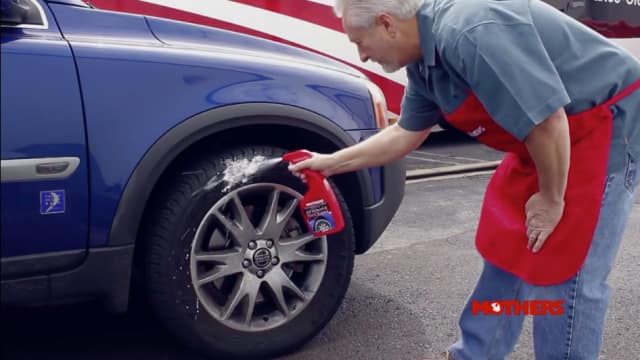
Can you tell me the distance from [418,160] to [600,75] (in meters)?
5.82

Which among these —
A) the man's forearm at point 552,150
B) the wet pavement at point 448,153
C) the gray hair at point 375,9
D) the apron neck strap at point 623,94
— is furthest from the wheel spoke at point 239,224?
the wet pavement at point 448,153

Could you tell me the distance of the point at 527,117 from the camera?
166 cm

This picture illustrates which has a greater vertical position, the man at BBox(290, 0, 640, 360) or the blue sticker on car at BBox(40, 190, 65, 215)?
the man at BBox(290, 0, 640, 360)

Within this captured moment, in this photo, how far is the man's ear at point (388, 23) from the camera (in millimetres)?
1757

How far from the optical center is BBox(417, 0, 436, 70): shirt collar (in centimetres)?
176

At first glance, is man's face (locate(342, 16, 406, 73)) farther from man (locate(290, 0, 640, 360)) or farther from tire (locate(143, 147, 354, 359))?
tire (locate(143, 147, 354, 359))

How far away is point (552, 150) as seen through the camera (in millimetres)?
1727

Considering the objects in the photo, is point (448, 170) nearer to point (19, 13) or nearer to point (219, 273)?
point (219, 273)

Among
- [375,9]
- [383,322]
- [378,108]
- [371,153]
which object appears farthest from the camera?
[383,322]

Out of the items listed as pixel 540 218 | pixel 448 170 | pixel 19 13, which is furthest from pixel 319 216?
pixel 448 170

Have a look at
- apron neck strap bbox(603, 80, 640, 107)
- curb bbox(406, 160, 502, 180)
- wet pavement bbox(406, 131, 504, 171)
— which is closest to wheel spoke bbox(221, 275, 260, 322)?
apron neck strap bbox(603, 80, 640, 107)

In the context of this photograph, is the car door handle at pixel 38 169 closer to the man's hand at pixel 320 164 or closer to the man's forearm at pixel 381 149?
the man's hand at pixel 320 164

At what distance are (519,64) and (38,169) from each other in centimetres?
148

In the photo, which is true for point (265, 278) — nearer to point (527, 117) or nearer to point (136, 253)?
point (136, 253)
